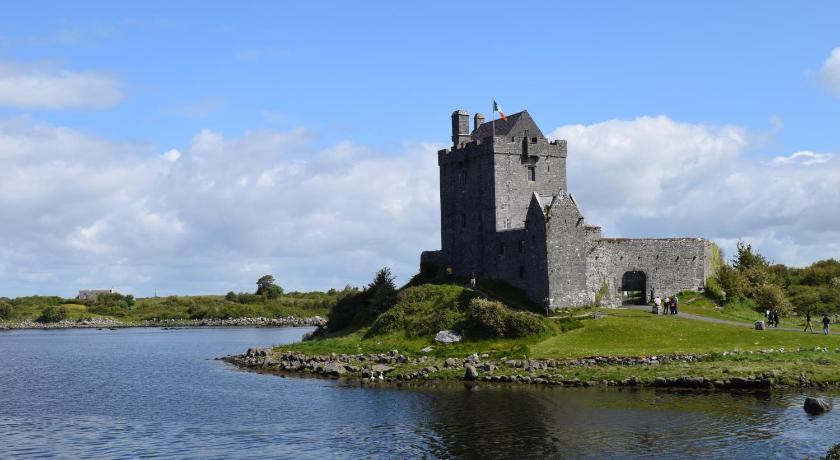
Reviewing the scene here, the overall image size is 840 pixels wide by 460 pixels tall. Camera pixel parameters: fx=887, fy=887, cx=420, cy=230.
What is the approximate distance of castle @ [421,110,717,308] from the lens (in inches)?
A: 2569

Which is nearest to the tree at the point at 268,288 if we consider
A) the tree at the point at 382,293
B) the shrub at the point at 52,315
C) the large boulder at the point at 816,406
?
the shrub at the point at 52,315

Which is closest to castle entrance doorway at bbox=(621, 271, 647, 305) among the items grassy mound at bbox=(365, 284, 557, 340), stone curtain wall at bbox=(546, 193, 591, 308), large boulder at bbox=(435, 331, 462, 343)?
stone curtain wall at bbox=(546, 193, 591, 308)

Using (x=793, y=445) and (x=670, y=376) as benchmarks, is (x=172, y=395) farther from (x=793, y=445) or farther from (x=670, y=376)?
(x=793, y=445)

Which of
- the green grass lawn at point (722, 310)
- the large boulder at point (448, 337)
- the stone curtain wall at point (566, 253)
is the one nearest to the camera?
the large boulder at point (448, 337)

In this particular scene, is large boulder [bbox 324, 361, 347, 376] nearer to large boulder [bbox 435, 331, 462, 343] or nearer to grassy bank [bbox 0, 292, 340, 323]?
large boulder [bbox 435, 331, 462, 343]

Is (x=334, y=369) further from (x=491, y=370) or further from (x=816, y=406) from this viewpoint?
(x=816, y=406)

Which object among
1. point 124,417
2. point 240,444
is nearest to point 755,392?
point 240,444

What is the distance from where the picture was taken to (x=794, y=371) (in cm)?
4609

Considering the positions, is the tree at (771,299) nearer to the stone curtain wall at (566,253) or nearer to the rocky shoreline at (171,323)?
the stone curtain wall at (566,253)

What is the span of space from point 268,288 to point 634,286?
13440 cm

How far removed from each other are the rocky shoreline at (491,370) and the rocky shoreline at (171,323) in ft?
311

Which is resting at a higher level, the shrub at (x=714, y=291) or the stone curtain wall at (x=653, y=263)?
the stone curtain wall at (x=653, y=263)

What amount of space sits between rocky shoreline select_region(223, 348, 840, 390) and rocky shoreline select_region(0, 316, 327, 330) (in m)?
94.8

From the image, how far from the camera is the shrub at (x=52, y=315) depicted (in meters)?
178
